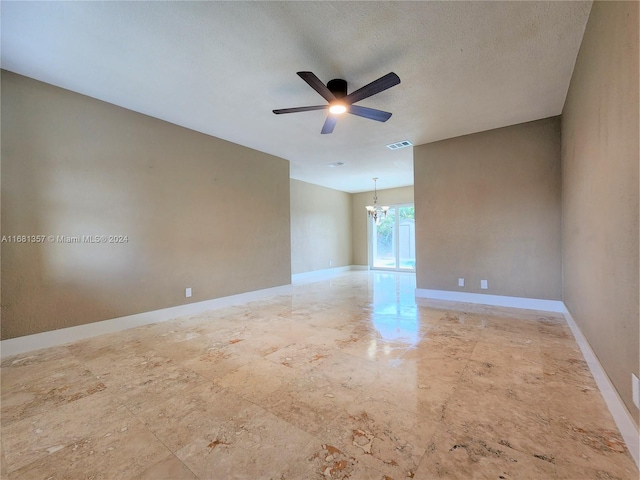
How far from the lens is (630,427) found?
136 cm

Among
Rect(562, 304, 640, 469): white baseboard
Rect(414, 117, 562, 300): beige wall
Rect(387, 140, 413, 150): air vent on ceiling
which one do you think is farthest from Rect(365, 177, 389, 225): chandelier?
Rect(562, 304, 640, 469): white baseboard

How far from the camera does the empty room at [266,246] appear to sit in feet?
4.62

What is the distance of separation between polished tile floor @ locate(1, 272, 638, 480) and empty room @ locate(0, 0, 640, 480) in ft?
0.05

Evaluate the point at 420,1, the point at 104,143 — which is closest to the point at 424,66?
the point at 420,1

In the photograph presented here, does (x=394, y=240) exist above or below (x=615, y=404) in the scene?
above

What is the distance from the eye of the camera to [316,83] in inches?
89.1

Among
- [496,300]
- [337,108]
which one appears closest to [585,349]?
[496,300]

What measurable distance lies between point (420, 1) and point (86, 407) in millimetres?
3623

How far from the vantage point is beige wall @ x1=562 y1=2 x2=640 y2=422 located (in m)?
1.35

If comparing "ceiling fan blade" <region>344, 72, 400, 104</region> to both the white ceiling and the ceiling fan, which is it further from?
the white ceiling

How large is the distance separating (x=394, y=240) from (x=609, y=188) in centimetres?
703

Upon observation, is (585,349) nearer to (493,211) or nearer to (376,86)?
(493,211)

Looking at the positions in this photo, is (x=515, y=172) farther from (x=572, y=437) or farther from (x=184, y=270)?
(x=184, y=270)

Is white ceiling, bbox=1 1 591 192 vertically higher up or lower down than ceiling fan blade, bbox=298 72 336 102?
higher up
